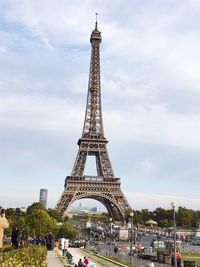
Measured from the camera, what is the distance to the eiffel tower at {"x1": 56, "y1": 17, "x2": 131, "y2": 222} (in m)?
89.8

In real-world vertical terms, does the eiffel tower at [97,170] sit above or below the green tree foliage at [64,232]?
above

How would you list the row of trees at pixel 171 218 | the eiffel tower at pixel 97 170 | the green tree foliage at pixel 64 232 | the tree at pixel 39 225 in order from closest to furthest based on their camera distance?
the tree at pixel 39 225 < the green tree foliage at pixel 64 232 < the eiffel tower at pixel 97 170 < the row of trees at pixel 171 218

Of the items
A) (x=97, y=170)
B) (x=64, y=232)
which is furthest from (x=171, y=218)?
(x=64, y=232)

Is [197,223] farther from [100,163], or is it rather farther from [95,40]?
[95,40]

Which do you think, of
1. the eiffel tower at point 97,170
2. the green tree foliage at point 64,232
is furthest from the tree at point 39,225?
the eiffel tower at point 97,170

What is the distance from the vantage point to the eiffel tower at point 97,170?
8981 cm

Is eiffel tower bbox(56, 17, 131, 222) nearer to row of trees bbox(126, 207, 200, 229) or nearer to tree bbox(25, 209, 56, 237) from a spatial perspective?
tree bbox(25, 209, 56, 237)

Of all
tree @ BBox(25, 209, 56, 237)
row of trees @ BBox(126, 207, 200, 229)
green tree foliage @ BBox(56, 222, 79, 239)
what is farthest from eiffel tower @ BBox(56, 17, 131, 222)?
row of trees @ BBox(126, 207, 200, 229)

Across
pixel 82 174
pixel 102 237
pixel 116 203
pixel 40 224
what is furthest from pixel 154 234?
pixel 40 224

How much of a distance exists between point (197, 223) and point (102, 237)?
152 feet

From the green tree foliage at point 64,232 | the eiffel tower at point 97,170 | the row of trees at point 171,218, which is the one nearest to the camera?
the green tree foliage at point 64,232

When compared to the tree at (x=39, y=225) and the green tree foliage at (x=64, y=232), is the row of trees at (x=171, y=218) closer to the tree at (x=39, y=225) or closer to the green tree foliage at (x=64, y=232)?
the green tree foliage at (x=64, y=232)

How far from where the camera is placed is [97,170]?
95.2m

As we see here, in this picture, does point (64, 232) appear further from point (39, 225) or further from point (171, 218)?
point (171, 218)
